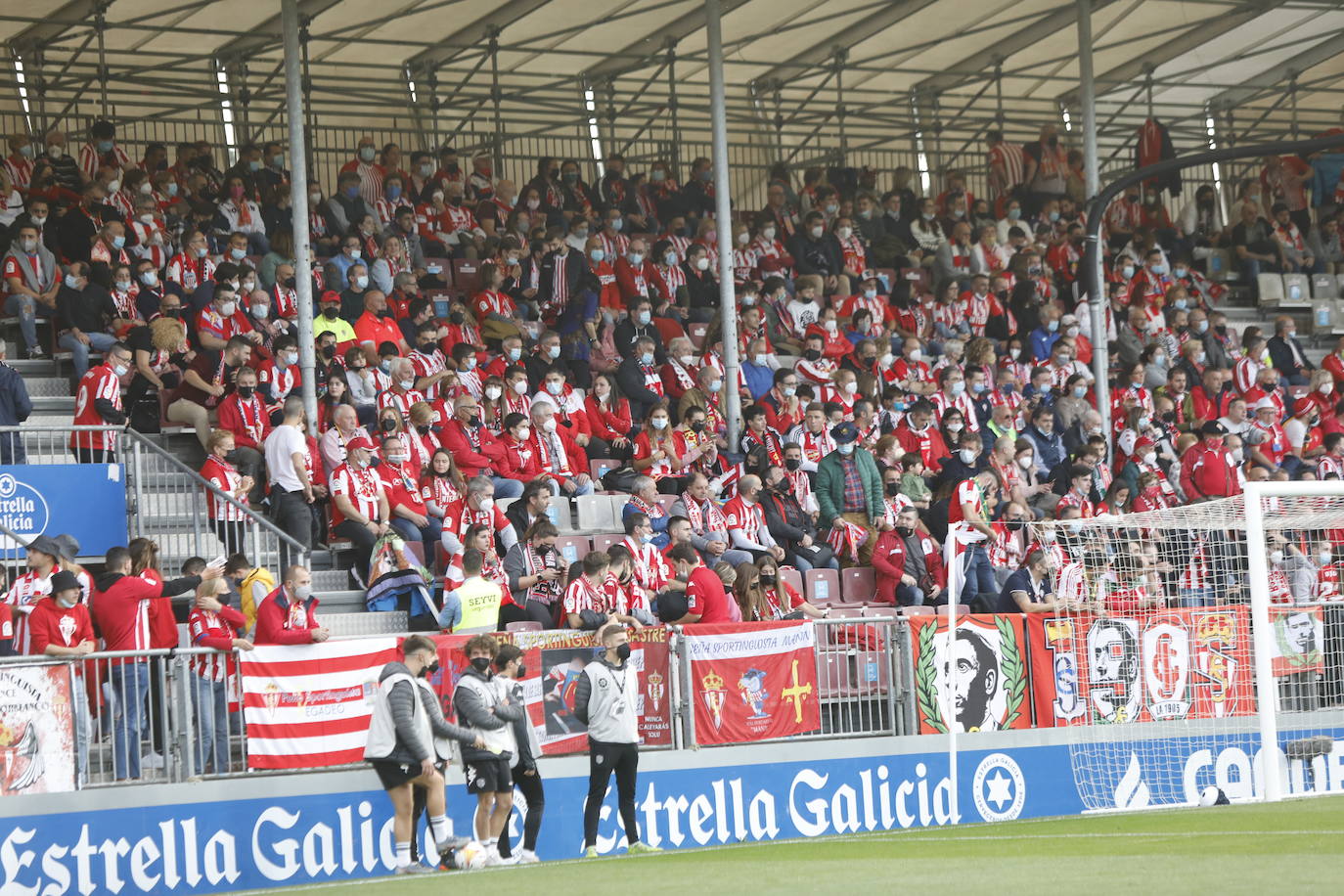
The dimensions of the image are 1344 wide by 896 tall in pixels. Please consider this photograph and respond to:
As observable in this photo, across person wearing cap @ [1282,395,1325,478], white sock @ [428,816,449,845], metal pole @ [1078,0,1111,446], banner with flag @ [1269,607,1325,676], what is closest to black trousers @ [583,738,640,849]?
white sock @ [428,816,449,845]

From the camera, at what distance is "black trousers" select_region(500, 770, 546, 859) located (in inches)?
529

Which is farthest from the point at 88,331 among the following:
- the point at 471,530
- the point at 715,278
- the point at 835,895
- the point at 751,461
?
the point at 835,895

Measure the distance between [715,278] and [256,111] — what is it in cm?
729

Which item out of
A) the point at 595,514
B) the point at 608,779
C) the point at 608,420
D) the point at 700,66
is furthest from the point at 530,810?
the point at 700,66

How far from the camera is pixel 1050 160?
28.9 metres

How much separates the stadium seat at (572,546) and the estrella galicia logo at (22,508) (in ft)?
14.5

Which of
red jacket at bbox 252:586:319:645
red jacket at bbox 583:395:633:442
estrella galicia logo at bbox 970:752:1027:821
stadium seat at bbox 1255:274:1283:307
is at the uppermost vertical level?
stadium seat at bbox 1255:274:1283:307

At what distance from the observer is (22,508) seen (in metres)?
15.5

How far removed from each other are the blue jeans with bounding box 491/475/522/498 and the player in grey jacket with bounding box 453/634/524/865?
5.11 metres

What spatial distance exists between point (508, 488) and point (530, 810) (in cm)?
534

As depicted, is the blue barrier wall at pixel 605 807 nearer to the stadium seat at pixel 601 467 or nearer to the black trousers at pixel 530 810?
the black trousers at pixel 530 810

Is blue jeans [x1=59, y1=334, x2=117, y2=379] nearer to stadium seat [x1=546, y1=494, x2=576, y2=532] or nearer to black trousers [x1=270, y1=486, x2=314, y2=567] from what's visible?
black trousers [x1=270, y1=486, x2=314, y2=567]

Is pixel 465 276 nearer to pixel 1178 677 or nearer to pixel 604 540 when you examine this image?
pixel 604 540

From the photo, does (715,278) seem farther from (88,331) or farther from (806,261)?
(88,331)
